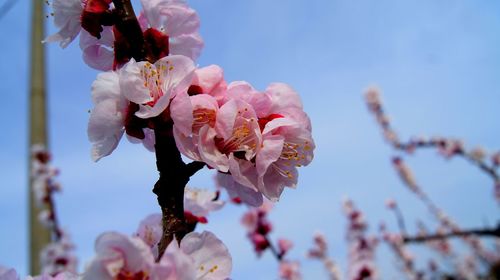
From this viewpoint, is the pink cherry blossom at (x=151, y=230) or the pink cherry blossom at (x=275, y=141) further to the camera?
the pink cherry blossom at (x=151, y=230)

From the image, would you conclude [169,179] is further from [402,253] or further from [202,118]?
[402,253]

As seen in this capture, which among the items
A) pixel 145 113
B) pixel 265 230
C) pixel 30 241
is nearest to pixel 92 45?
pixel 145 113

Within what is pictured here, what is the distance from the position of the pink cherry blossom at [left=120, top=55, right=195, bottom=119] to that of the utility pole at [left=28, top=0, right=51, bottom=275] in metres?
2.49

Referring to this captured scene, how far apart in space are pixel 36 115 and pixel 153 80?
132 inches

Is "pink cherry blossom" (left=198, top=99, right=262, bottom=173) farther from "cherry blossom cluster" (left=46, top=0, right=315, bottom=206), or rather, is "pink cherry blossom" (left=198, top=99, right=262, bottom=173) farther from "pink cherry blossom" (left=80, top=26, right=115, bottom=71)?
"pink cherry blossom" (left=80, top=26, right=115, bottom=71)

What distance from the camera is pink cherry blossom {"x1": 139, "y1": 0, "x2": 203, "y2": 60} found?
77cm

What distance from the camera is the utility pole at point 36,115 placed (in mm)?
2967

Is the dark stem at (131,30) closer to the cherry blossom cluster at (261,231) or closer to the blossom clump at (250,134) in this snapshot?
the blossom clump at (250,134)

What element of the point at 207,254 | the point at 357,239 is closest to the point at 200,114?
the point at 207,254

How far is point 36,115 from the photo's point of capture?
354cm

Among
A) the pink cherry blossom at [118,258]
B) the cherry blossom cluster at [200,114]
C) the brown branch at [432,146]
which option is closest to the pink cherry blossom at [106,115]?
the cherry blossom cluster at [200,114]

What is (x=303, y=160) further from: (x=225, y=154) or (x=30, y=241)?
(x=30, y=241)

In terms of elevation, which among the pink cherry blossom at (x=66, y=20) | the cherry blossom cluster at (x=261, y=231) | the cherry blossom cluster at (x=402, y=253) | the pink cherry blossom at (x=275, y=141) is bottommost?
the cherry blossom cluster at (x=402, y=253)

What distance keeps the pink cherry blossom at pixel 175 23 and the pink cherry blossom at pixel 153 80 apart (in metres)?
0.14
